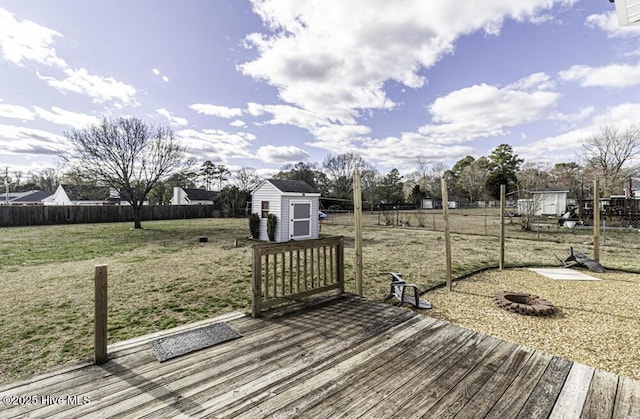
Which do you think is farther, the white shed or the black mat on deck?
the white shed

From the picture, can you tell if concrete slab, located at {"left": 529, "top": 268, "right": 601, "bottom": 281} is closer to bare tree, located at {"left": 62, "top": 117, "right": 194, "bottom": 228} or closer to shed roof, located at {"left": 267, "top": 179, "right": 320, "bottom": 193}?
shed roof, located at {"left": 267, "top": 179, "right": 320, "bottom": 193}

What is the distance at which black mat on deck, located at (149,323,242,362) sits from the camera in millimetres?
2316

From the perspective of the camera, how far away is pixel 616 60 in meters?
8.65

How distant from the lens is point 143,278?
17.9 feet

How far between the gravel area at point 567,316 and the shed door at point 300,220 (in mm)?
6482

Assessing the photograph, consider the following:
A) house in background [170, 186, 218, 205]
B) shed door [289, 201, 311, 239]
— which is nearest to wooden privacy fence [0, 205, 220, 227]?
house in background [170, 186, 218, 205]

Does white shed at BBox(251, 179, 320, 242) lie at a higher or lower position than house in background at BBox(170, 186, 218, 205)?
lower

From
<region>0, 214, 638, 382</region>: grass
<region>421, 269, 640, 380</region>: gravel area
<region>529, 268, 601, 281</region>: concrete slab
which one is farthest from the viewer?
<region>529, 268, 601, 281</region>: concrete slab

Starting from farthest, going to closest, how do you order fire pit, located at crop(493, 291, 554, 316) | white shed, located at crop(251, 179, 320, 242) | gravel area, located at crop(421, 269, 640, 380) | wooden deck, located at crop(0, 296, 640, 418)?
1. white shed, located at crop(251, 179, 320, 242)
2. fire pit, located at crop(493, 291, 554, 316)
3. gravel area, located at crop(421, 269, 640, 380)
4. wooden deck, located at crop(0, 296, 640, 418)

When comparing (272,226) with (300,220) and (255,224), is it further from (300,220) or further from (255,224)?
(300,220)

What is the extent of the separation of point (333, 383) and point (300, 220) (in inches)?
349

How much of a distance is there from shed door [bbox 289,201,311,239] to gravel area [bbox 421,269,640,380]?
255 inches

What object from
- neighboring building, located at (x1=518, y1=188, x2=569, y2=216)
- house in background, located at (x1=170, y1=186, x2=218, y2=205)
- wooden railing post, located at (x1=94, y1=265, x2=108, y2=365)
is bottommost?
wooden railing post, located at (x1=94, y1=265, x2=108, y2=365)

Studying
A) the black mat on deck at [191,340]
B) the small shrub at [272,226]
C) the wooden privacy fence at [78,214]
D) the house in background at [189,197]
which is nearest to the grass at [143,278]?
the black mat on deck at [191,340]
